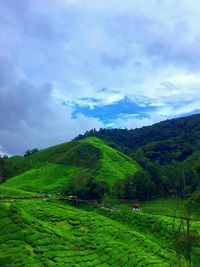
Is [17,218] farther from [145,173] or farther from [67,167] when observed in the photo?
[67,167]

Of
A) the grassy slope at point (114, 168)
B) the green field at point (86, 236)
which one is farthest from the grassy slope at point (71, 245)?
the grassy slope at point (114, 168)

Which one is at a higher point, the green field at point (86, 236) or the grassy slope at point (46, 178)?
the grassy slope at point (46, 178)

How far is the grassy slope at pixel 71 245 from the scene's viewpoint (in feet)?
176

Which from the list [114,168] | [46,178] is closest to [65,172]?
[46,178]

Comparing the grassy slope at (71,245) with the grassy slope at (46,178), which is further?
the grassy slope at (46,178)

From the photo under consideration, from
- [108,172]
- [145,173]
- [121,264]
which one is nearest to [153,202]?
[145,173]

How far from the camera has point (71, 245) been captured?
62.8 meters

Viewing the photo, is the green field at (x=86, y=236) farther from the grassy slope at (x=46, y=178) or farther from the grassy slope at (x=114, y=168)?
the grassy slope at (x=114, y=168)

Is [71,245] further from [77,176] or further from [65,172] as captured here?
[65,172]

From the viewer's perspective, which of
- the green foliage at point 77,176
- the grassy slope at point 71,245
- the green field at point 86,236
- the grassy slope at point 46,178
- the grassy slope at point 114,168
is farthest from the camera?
the grassy slope at point 114,168

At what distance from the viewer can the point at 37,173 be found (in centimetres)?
17825

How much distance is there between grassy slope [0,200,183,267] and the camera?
176ft

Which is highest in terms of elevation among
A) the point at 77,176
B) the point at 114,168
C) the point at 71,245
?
the point at 114,168

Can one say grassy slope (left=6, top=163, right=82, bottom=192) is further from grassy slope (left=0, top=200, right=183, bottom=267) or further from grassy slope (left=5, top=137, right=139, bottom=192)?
grassy slope (left=0, top=200, right=183, bottom=267)
